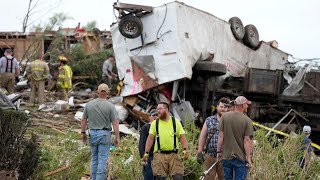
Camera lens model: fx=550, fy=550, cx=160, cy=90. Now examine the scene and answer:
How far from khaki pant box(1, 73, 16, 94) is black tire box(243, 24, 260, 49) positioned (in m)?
6.90

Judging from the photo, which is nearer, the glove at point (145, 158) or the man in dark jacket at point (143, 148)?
the glove at point (145, 158)

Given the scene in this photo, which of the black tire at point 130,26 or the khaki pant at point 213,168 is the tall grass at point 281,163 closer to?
the khaki pant at point 213,168

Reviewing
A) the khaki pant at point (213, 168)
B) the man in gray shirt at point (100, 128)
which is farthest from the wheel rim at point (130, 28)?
the khaki pant at point (213, 168)

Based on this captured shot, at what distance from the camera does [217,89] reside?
1486cm

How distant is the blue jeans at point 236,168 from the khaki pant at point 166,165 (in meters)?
0.63

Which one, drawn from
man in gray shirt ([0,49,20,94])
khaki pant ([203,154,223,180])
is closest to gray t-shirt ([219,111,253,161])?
khaki pant ([203,154,223,180])

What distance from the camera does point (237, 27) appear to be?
1625 centimetres

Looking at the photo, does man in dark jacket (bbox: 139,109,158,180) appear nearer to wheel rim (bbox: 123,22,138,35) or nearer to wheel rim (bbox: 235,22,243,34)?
wheel rim (bbox: 123,22,138,35)

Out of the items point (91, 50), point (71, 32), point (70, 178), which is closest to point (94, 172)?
point (70, 178)

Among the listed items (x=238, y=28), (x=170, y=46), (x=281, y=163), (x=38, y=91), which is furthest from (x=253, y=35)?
(x=281, y=163)

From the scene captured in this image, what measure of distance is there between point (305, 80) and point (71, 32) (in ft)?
38.1

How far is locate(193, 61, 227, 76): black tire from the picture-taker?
14219mm

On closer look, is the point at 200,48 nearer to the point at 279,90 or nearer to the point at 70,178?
the point at 279,90

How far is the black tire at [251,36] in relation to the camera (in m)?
16.6
